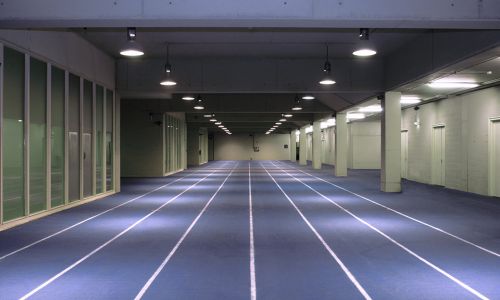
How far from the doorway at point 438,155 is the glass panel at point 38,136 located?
19.1 metres

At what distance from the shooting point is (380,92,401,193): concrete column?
23.0 m

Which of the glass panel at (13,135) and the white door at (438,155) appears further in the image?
the white door at (438,155)

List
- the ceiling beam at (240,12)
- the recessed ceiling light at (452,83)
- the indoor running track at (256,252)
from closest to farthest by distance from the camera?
the indoor running track at (256,252), the ceiling beam at (240,12), the recessed ceiling light at (452,83)

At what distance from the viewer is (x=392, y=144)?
2319 centimetres

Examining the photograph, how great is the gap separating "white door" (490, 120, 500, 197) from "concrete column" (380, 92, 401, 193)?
3.64 m

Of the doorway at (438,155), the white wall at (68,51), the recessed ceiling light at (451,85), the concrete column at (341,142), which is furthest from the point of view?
the concrete column at (341,142)

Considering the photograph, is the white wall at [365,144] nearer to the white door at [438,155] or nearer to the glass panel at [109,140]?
the white door at [438,155]

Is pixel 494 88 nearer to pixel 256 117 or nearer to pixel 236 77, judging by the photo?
pixel 236 77

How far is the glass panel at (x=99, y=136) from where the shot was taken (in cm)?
2073

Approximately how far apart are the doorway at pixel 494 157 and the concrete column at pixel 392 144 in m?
3.57

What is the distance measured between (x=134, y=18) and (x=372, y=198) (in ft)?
43.9

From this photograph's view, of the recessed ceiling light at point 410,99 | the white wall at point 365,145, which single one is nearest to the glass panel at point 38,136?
the recessed ceiling light at point 410,99

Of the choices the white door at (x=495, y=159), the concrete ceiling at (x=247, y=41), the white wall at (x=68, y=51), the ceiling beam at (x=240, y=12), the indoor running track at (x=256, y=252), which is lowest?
A: the indoor running track at (x=256, y=252)

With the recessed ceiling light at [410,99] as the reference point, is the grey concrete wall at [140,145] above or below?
below
